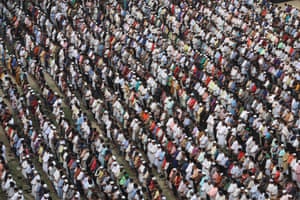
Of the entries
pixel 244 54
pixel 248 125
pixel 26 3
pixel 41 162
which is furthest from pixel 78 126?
pixel 26 3

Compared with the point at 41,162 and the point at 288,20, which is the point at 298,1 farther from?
the point at 41,162

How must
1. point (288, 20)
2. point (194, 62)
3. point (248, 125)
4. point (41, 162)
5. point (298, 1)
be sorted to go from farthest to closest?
point (298, 1)
point (288, 20)
point (194, 62)
point (248, 125)
point (41, 162)

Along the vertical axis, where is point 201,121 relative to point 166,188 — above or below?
above

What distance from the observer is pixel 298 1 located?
3906cm

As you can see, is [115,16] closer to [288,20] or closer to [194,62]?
[194,62]

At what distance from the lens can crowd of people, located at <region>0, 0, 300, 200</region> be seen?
21875mm

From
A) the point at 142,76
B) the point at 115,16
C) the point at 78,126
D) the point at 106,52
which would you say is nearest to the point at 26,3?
the point at 115,16

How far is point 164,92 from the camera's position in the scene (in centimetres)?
2631

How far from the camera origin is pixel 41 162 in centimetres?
2297

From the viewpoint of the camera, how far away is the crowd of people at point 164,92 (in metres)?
21.9

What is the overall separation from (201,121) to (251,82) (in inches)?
111

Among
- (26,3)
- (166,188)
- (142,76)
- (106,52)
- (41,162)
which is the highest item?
(26,3)

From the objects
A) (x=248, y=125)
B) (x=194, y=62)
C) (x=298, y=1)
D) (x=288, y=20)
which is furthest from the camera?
(x=298, y=1)

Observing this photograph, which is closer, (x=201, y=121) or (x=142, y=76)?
(x=201, y=121)
